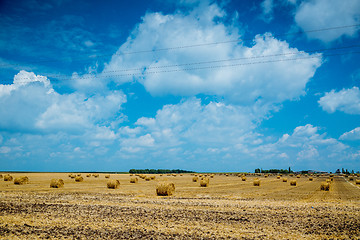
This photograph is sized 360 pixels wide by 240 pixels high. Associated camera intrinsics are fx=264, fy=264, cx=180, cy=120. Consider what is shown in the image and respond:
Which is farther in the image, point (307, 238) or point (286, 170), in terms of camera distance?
point (286, 170)

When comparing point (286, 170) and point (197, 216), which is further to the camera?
point (286, 170)

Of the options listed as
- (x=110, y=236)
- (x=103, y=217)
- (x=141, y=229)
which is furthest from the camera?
(x=103, y=217)

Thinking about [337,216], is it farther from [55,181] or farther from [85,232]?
[55,181]

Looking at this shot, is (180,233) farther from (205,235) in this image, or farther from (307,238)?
(307,238)

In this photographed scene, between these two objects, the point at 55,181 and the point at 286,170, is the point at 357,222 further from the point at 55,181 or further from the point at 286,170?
the point at 286,170

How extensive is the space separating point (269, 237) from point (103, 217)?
8.07 metres

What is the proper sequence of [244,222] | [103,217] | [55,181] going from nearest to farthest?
[244,222]
[103,217]
[55,181]

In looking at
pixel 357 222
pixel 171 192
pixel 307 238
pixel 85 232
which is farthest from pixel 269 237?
pixel 171 192

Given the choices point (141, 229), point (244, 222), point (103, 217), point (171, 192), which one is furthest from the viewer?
point (171, 192)

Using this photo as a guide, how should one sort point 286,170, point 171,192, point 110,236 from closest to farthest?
point 110,236
point 171,192
point 286,170

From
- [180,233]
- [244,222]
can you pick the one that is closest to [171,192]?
[244,222]

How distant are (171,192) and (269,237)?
1651 cm

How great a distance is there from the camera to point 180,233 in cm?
1049

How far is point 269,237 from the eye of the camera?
10055 mm
